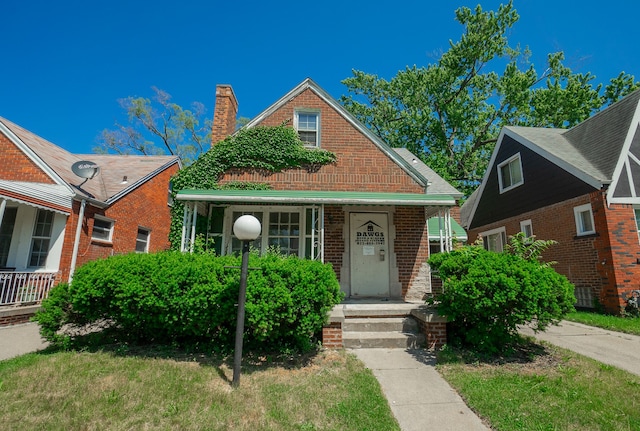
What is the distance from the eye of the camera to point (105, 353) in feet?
16.0

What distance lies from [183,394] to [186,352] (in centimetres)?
158

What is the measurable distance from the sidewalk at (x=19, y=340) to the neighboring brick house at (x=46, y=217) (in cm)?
60

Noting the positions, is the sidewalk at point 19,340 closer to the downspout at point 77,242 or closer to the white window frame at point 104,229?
the downspout at point 77,242

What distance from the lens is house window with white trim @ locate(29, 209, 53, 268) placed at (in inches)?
371

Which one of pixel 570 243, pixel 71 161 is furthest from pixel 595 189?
pixel 71 161

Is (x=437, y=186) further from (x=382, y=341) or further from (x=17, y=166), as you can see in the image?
(x=17, y=166)

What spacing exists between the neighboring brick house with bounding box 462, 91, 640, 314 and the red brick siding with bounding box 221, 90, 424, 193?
5.77 m

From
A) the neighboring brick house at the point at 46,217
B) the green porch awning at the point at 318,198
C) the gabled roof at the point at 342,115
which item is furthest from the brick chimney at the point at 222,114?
the neighboring brick house at the point at 46,217

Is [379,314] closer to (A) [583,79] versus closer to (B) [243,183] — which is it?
(B) [243,183]

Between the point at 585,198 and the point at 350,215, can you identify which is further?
the point at 585,198

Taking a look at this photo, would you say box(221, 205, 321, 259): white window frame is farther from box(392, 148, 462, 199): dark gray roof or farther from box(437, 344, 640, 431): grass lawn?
box(437, 344, 640, 431): grass lawn

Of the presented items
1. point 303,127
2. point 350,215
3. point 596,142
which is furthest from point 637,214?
point 303,127

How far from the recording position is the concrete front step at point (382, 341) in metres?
5.54

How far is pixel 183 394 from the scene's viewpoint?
363 centimetres
